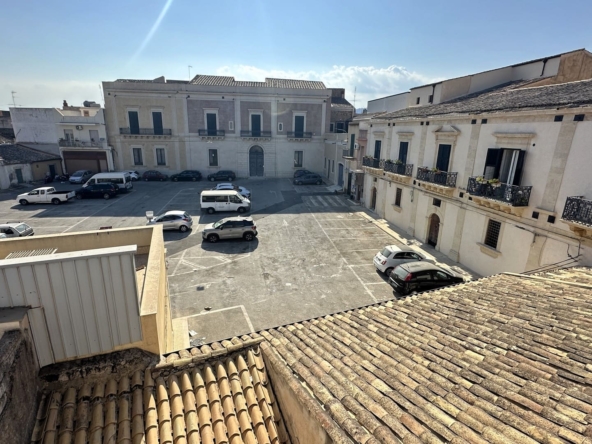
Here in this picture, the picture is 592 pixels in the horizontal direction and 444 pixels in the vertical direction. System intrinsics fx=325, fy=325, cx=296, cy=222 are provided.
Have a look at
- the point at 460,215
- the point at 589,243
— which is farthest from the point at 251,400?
the point at 460,215

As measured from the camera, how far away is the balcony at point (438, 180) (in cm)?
1733

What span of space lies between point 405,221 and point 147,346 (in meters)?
20.2

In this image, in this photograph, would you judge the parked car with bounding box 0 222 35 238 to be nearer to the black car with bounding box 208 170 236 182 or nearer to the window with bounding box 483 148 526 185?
the black car with bounding box 208 170 236 182

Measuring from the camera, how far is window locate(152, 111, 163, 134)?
38.1 m

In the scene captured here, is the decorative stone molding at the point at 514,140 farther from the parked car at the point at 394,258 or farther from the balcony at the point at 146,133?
the balcony at the point at 146,133

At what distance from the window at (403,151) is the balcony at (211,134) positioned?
2415 cm

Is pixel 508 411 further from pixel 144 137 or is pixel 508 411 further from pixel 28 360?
pixel 144 137

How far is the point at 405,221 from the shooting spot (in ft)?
73.4

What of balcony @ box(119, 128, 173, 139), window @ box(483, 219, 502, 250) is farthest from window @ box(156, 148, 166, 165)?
window @ box(483, 219, 502, 250)

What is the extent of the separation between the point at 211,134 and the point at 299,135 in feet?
35.6

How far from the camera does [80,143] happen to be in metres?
37.2

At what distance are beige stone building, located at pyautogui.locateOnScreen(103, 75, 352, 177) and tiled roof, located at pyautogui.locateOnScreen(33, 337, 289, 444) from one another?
3774cm

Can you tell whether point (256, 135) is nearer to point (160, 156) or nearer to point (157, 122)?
point (157, 122)

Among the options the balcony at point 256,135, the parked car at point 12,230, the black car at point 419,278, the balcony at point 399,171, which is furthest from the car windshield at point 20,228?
the balcony at point 256,135
